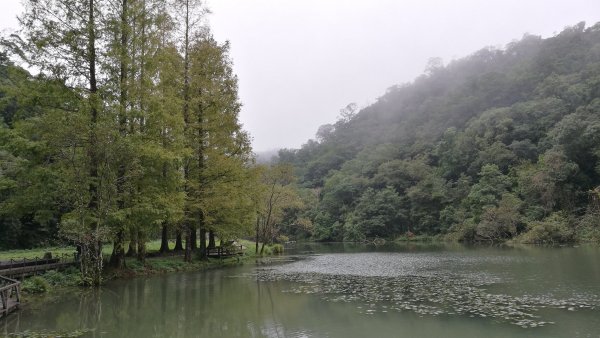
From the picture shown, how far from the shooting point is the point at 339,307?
1215 cm

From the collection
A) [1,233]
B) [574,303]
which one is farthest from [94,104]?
[1,233]

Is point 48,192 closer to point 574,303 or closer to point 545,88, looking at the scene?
point 574,303

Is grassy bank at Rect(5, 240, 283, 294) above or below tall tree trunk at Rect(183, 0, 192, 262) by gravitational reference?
below

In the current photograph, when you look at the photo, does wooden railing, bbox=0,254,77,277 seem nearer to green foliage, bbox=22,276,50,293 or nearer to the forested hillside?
green foliage, bbox=22,276,50,293

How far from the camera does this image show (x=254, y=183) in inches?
1164

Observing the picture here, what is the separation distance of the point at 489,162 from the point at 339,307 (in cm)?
5842

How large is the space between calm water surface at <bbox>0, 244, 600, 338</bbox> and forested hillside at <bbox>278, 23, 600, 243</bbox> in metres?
30.5

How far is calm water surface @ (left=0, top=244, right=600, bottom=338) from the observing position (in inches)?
375

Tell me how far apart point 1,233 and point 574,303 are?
39717 mm

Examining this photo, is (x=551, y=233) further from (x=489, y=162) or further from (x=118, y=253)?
(x=118, y=253)

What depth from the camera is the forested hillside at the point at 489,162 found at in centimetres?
4706

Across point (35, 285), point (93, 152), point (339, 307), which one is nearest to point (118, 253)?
point (35, 285)

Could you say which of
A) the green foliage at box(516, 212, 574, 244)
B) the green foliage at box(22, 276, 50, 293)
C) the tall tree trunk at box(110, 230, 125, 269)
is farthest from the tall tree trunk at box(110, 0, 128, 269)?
the green foliage at box(516, 212, 574, 244)

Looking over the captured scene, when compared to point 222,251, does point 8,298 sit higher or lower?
higher
